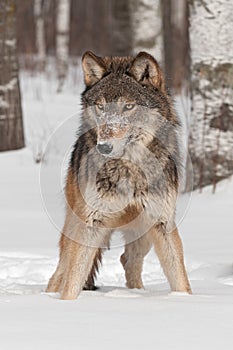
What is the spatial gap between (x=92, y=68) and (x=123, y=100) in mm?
333

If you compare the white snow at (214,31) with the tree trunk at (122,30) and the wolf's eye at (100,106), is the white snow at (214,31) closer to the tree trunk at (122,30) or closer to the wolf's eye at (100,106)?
the wolf's eye at (100,106)

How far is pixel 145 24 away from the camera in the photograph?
13.1 meters

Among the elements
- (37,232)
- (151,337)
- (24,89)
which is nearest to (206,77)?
(37,232)

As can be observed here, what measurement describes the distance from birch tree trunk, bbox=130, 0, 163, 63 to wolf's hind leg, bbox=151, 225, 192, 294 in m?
→ 8.78

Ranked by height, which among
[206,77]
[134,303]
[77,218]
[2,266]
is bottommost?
[2,266]

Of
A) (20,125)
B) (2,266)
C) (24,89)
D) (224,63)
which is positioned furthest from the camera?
(24,89)

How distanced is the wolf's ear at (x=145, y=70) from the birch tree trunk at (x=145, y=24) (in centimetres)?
881

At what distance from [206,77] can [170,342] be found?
4569mm

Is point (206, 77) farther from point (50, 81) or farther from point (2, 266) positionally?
point (50, 81)

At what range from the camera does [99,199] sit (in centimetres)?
430

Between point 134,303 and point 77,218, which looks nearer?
point 134,303

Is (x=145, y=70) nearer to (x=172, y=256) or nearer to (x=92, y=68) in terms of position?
(x=92, y=68)

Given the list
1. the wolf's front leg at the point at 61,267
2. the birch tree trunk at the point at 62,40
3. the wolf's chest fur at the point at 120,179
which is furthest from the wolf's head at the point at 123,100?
the birch tree trunk at the point at 62,40

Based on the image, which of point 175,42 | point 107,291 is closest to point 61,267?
point 107,291
